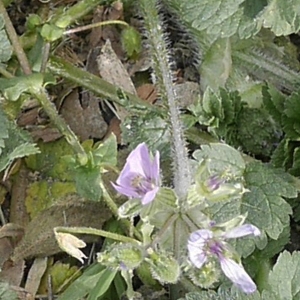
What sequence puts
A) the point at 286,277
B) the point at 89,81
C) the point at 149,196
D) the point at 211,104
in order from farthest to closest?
the point at 89,81 → the point at 211,104 → the point at 286,277 → the point at 149,196

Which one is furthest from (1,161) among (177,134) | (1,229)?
(177,134)

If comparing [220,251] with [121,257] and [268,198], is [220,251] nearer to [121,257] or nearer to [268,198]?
[121,257]

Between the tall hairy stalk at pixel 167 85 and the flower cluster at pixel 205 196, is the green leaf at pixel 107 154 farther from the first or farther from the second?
the flower cluster at pixel 205 196

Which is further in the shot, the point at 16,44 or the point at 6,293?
the point at 16,44

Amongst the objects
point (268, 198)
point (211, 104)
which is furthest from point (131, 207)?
point (211, 104)

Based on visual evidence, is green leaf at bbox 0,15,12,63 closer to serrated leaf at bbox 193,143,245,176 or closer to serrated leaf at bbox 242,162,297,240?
serrated leaf at bbox 193,143,245,176

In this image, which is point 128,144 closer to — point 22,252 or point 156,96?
point 156,96
